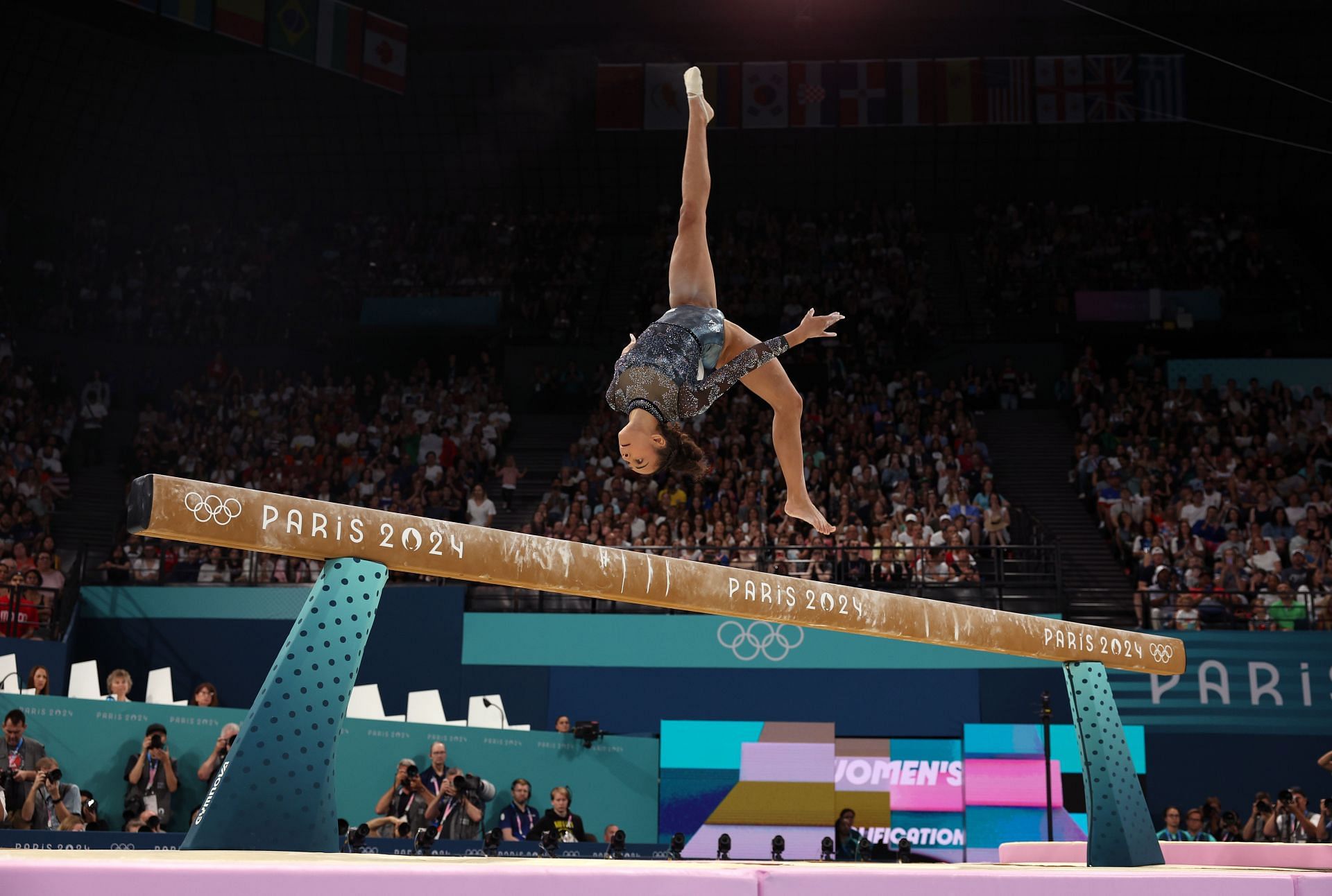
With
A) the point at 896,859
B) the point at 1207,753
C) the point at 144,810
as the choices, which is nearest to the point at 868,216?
the point at 1207,753

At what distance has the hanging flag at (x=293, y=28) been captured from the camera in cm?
1964

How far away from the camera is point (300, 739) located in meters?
3.05

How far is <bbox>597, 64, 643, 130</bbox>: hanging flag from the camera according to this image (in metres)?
22.0

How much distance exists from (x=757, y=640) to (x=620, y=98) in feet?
41.2

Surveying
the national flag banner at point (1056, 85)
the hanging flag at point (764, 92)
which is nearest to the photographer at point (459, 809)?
the hanging flag at point (764, 92)

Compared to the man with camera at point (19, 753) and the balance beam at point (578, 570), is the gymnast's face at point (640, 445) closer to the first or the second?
the balance beam at point (578, 570)

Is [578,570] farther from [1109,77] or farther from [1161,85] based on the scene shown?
[1161,85]

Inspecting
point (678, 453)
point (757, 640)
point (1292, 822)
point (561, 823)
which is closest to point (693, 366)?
point (678, 453)

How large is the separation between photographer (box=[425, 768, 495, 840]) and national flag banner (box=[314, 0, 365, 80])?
14.4 meters

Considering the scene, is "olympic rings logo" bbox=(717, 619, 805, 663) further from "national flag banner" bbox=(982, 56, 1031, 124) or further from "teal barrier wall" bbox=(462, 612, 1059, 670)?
"national flag banner" bbox=(982, 56, 1031, 124)

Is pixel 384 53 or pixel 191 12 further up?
pixel 384 53

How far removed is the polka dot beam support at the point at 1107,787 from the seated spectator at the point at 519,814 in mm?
6598

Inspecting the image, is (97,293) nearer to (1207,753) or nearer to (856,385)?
(856,385)

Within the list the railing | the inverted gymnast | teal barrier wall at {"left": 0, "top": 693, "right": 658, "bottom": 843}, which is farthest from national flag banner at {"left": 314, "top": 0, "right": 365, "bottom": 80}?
the inverted gymnast
